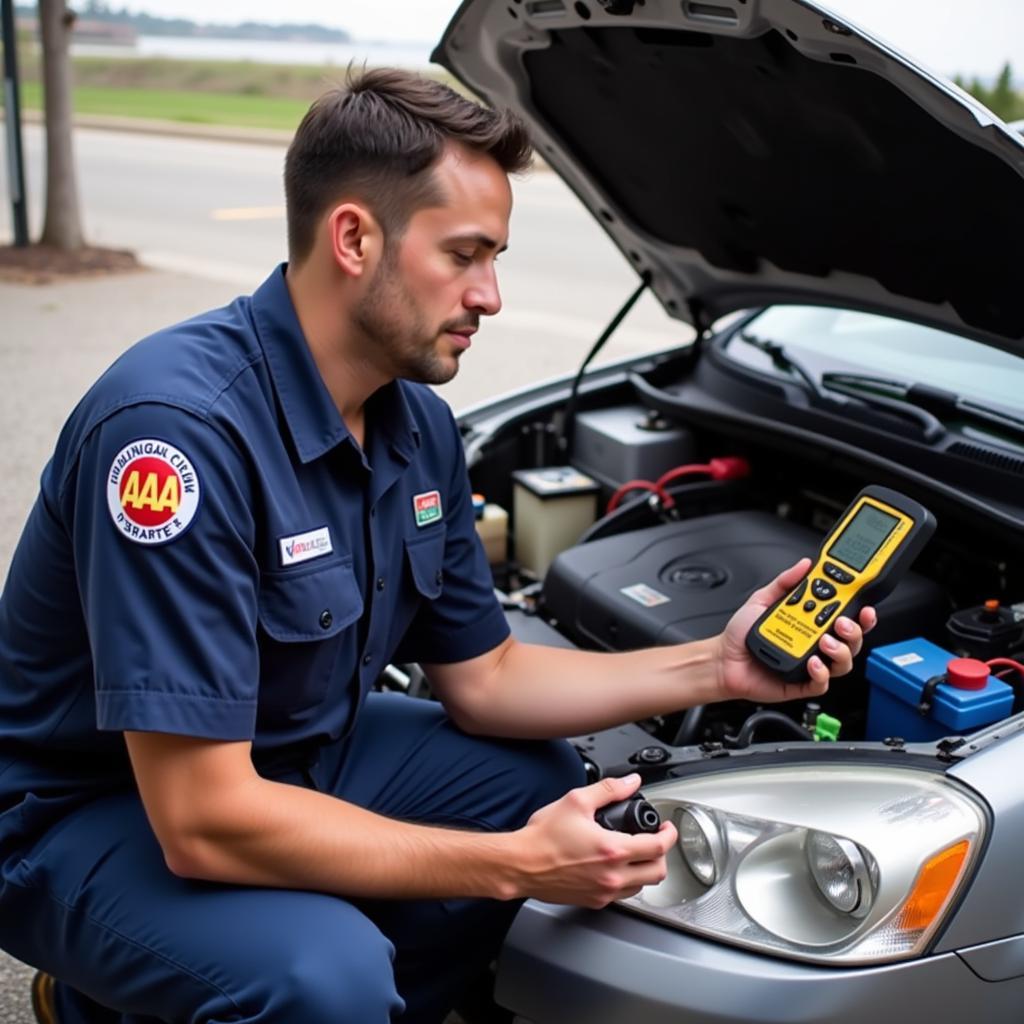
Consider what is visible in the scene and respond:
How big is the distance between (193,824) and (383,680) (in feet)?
3.29

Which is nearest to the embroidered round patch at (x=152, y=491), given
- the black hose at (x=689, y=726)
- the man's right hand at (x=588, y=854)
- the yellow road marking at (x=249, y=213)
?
the man's right hand at (x=588, y=854)

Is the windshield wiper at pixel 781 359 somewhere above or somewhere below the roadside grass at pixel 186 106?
above

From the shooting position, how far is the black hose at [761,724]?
1.86 meters

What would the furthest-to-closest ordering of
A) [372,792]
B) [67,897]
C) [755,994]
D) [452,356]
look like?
[372,792] < [452,356] < [67,897] < [755,994]

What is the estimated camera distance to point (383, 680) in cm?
259

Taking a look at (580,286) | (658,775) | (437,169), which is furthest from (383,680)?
(580,286)

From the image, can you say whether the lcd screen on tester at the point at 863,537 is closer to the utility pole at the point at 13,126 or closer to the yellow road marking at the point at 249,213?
the utility pole at the point at 13,126

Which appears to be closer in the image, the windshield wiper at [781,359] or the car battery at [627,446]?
the windshield wiper at [781,359]

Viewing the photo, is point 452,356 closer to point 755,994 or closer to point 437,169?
point 437,169

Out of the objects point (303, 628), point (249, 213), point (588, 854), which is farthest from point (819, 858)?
point (249, 213)

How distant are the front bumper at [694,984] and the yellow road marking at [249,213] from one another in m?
12.5

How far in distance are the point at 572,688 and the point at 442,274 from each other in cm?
74

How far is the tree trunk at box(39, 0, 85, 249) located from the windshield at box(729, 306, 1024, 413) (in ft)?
25.3

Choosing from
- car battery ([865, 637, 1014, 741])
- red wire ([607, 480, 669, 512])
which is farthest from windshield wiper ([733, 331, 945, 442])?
car battery ([865, 637, 1014, 741])
